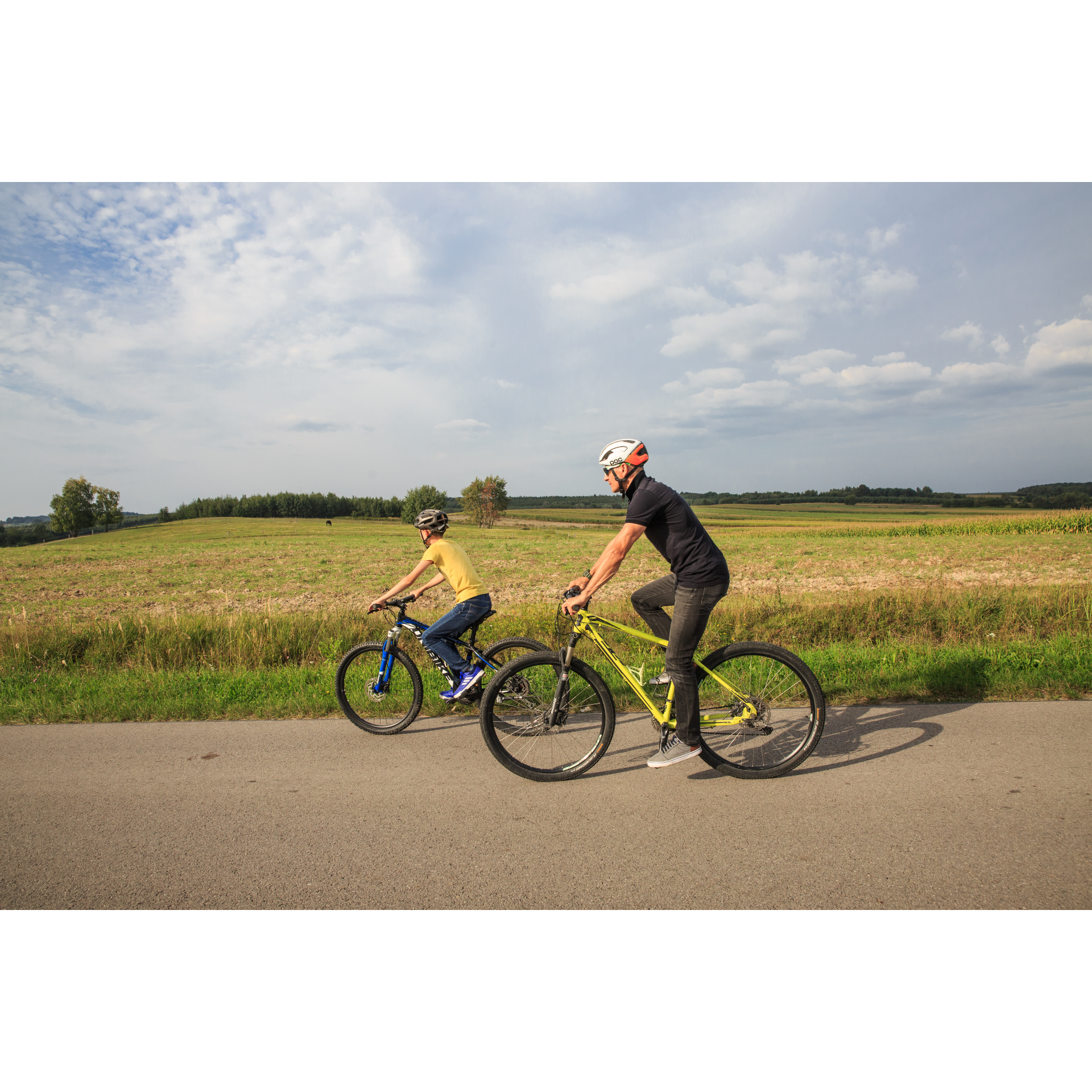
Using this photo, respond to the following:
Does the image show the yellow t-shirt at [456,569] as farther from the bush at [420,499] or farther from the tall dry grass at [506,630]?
the bush at [420,499]

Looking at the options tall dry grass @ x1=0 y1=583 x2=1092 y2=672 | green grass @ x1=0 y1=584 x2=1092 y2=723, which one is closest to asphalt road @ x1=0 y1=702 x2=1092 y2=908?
green grass @ x1=0 y1=584 x2=1092 y2=723

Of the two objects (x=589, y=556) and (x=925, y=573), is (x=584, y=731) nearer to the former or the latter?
(x=925, y=573)

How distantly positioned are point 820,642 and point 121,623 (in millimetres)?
9796

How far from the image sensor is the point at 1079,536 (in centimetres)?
3641

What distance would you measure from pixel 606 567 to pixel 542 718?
123 centimetres

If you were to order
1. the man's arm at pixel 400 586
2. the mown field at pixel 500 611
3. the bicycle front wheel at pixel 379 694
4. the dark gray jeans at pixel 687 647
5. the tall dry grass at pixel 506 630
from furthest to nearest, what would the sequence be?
the tall dry grass at pixel 506 630 → the mown field at pixel 500 611 → the man's arm at pixel 400 586 → the bicycle front wheel at pixel 379 694 → the dark gray jeans at pixel 687 647

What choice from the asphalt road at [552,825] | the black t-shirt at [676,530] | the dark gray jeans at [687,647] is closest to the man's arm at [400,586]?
the asphalt road at [552,825]

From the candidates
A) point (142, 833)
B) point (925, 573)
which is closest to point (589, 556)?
point (925, 573)

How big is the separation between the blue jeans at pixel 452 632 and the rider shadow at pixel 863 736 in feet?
7.39

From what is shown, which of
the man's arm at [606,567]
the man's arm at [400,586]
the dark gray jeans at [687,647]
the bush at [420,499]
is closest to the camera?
the man's arm at [606,567]

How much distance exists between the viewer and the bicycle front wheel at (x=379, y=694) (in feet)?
17.7

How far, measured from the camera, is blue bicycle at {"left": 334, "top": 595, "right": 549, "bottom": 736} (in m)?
5.41

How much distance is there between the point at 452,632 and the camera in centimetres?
547

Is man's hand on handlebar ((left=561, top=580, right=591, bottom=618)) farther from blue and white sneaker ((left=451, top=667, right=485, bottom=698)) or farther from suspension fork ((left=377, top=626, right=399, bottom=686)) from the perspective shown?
suspension fork ((left=377, top=626, right=399, bottom=686))
